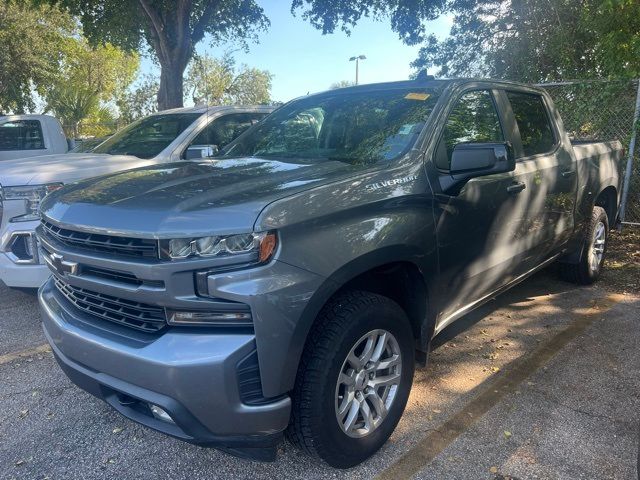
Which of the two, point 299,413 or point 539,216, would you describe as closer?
point 299,413

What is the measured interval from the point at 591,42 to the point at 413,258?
9.01 m

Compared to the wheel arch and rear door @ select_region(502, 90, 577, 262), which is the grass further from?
the wheel arch

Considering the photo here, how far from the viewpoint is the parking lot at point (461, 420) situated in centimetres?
261

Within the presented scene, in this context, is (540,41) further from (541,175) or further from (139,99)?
(139,99)

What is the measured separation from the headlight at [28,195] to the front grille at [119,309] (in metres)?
2.21

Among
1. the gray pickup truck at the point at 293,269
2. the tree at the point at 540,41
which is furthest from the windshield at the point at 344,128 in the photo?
the tree at the point at 540,41

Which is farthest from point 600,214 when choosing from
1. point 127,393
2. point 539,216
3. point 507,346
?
point 127,393

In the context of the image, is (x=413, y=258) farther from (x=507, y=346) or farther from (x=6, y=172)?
(x=6, y=172)

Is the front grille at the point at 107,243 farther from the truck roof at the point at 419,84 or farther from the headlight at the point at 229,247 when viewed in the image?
the truck roof at the point at 419,84

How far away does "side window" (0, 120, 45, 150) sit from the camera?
24.9 ft

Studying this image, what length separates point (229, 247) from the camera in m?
2.08

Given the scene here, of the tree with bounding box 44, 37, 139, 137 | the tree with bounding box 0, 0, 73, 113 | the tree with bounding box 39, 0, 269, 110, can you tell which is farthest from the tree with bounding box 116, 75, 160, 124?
the tree with bounding box 39, 0, 269, 110

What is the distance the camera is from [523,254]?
382 cm

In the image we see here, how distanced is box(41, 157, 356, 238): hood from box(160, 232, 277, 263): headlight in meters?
0.03
